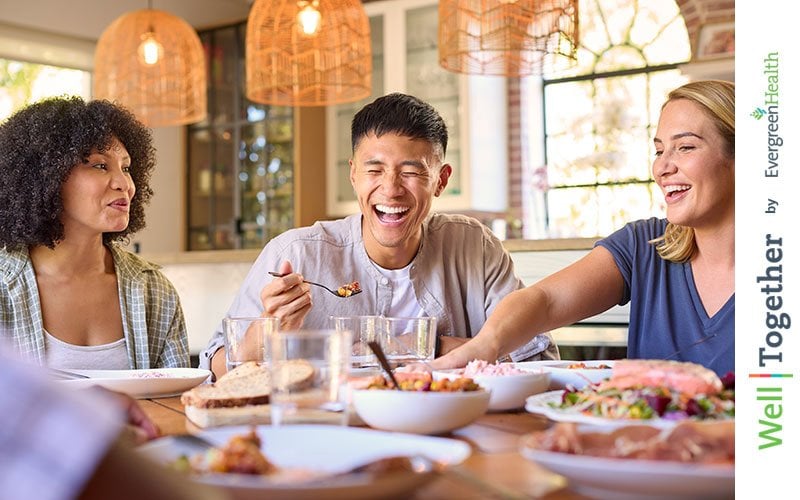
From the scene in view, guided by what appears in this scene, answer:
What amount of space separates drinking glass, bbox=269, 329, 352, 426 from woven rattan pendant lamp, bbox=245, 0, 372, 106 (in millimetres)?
2779

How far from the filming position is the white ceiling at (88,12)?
18.2ft

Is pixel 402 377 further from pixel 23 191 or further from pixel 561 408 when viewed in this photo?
pixel 23 191

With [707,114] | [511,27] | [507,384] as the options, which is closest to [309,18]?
[511,27]

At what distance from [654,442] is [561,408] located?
33 centimetres

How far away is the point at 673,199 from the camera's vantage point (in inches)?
70.8

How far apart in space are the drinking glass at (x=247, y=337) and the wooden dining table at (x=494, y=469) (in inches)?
7.7

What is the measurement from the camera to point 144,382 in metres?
1.41

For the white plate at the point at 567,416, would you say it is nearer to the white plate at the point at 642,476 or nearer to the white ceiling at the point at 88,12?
the white plate at the point at 642,476

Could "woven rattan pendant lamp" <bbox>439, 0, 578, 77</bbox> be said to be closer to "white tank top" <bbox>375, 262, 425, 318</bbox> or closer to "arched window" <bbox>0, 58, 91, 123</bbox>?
"white tank top" <bbox>375, 262, 425, 318</bbox>

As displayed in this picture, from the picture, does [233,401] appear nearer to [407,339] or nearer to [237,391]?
[237,391]

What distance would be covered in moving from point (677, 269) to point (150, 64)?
3.17 m

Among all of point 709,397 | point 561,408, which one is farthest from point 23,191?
point 709,397

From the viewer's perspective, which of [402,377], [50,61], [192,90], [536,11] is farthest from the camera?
[50,61]
